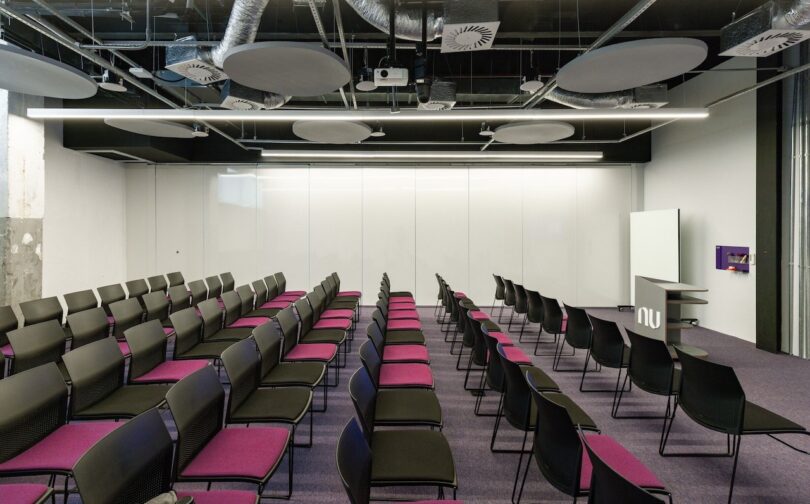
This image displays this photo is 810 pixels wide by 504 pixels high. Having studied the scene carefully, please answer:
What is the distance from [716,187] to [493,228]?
4.01 meters

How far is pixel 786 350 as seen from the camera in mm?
5285

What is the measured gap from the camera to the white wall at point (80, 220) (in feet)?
22.4

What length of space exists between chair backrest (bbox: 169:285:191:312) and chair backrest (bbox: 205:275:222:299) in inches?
35.6

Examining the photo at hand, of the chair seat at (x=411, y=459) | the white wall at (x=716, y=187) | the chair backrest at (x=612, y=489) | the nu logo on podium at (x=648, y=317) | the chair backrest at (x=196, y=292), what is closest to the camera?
the chair backrest at (x=612, y=489)

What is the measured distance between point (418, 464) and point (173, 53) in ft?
14.0

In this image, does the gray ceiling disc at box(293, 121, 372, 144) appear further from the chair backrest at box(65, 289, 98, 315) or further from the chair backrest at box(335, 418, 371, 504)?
the chair backrest at box(335, 418, 371, 504)

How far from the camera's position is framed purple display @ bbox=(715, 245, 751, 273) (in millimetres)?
5864

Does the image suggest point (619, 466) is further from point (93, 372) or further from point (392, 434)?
point (93, 372)

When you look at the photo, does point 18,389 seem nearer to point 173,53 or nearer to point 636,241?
point 173,53

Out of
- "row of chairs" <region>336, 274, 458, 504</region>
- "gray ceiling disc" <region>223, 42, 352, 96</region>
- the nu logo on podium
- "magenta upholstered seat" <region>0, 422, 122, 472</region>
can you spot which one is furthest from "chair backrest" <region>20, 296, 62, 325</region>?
the nu logo on podium

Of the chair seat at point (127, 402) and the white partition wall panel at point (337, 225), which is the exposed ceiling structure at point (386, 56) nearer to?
the white partition wall panel at point (337, 225)

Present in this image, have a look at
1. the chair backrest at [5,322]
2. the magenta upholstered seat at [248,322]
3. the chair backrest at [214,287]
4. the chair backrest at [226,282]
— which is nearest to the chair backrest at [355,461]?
the magenta upholstered seat at [248,322]

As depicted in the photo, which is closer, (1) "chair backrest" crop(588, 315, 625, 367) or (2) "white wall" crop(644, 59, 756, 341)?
(1) "chair backrest" crop(588, 315, 625, 367)

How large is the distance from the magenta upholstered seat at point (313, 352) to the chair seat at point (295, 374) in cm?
10
